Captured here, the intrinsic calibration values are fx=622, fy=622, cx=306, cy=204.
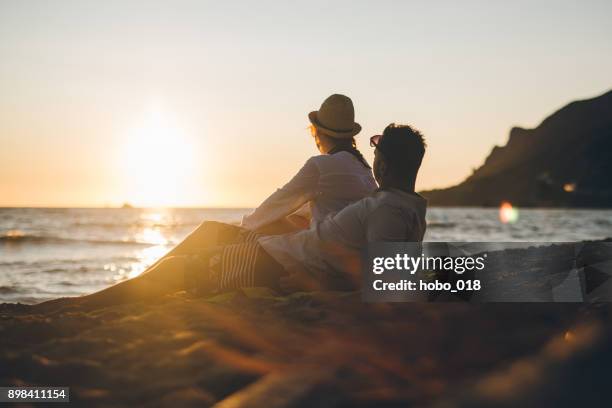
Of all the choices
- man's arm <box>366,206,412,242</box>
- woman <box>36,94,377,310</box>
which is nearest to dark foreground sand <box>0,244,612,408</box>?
man's arm <box>366,206,412,242</box>

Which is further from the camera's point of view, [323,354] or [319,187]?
[319,187]

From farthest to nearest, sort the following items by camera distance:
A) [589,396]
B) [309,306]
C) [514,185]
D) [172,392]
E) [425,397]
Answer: [514,185] → [309,306] → [172,392] → [425,397] → [589,396]

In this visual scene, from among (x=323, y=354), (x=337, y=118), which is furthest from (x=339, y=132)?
(x=323, y=354)

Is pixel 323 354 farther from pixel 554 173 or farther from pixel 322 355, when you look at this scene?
pixel 554 173

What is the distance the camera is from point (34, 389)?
275 cm

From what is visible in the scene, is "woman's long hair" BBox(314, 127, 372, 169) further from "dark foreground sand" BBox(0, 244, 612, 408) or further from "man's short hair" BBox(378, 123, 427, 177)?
"dark foreground sand" BBox(0, 244, 612, 408)

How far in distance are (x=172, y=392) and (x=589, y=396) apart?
1.61 meters

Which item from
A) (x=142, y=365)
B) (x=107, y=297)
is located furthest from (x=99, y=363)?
(x=107, y=297)

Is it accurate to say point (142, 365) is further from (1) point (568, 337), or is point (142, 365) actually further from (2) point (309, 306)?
(1) point (568, 337)

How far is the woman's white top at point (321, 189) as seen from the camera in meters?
5.20

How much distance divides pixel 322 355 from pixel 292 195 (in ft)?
7.81

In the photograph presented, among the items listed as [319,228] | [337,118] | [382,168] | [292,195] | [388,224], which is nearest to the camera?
[388,224]

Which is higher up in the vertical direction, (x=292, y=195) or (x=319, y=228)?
(x=292, y=195)

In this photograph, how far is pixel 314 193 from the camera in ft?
17.3
